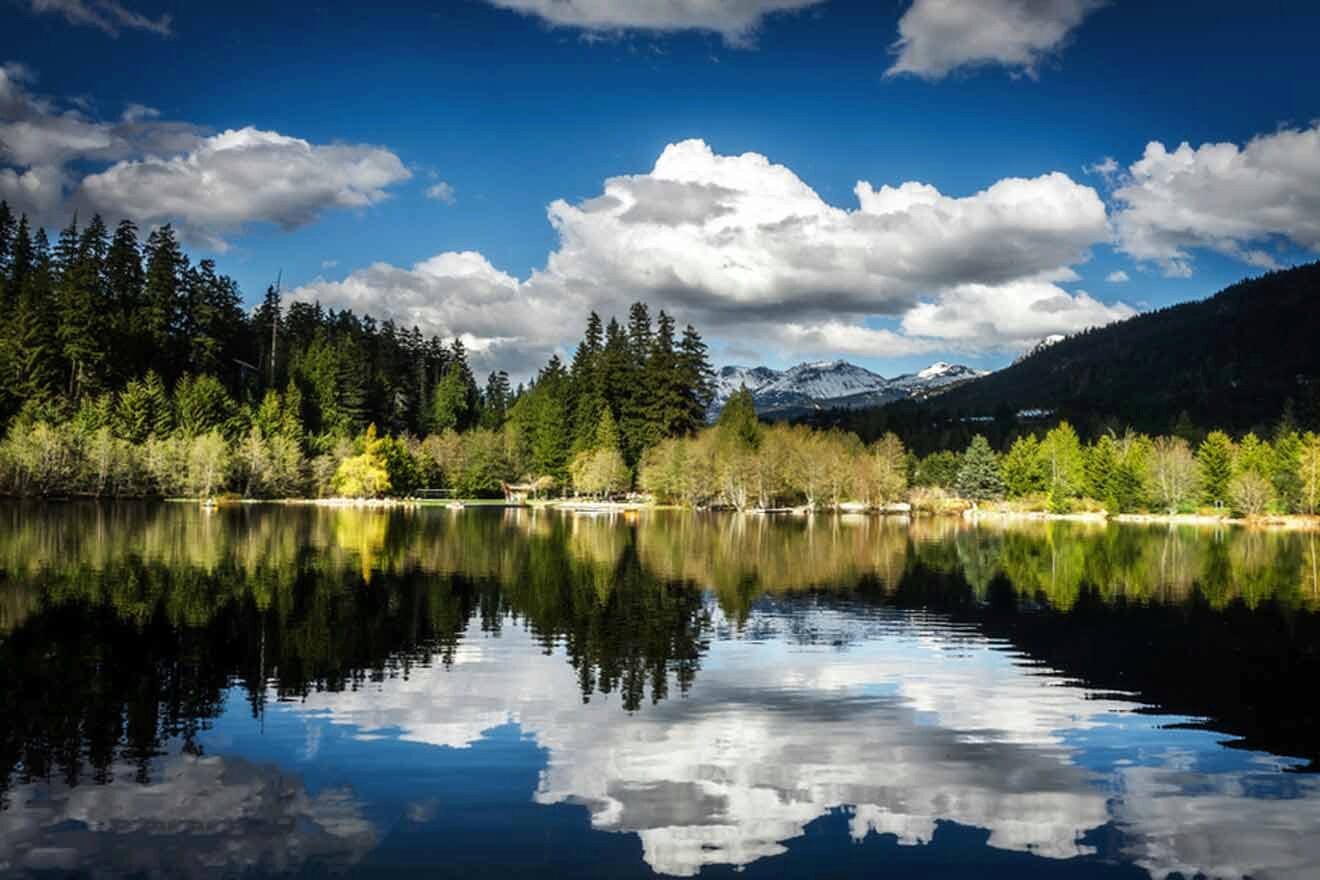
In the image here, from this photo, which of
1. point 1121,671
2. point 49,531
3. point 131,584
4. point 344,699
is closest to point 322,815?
point 344,699

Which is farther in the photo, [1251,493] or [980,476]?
[980,476]

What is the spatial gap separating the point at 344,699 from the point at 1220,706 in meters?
19.2

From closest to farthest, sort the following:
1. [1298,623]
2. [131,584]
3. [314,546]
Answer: [1298,623]
[131,584]
[314,546]

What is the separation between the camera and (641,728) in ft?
57.8

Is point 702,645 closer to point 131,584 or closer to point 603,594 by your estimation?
point 603,594

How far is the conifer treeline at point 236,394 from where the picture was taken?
112m

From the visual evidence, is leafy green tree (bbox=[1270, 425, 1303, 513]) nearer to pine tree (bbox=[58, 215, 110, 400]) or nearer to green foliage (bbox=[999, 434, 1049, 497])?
green foliage (bbox=[999, 434, 1049, 497])

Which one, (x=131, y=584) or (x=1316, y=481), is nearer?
(x=131, y=584)

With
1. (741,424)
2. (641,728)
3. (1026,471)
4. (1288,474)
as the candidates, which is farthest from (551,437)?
(641,728)

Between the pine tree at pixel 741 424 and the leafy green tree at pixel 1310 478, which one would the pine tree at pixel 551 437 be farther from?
the leafy green tree at pixel 1310 478

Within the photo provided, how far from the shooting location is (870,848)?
39.9ft

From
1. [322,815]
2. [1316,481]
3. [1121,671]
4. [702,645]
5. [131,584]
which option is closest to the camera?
[322,815]

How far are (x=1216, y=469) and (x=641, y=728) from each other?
135551 mm

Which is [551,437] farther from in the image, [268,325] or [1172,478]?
[1172,478]
